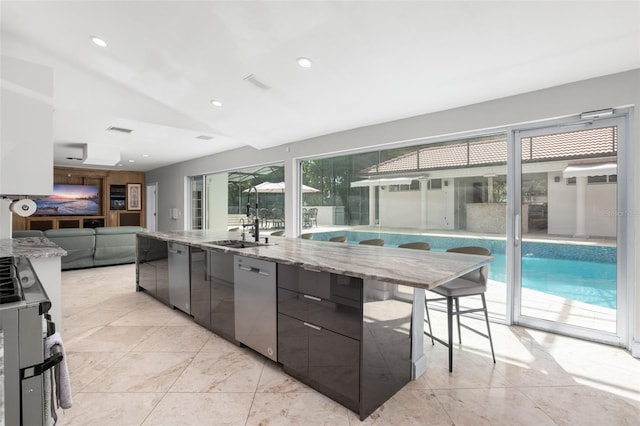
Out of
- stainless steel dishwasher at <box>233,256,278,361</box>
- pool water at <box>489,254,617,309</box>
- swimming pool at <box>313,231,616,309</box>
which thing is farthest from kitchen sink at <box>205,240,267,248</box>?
pool water at <box>489,254,617,309</box>

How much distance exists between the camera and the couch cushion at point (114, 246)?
6.21 m

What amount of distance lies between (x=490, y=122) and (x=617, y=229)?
1.53m

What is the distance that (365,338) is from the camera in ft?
5.71

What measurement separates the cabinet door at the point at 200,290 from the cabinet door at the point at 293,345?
111cm

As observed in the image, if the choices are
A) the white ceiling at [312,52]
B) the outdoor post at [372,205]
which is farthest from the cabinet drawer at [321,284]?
the outdoor post at [372,205]

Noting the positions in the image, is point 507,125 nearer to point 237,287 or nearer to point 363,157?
point 363,157

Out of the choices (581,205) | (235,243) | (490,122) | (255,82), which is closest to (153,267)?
(235,243)

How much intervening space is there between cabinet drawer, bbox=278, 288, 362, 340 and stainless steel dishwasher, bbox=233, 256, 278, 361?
0.45 ft

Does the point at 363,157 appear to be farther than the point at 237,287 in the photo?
Yes

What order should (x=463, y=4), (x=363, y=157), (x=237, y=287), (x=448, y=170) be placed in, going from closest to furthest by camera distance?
(x=463, y=4)
(x=237, y=287)
(x=448, y=170)
(x=363, y=157)

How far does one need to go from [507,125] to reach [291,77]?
235cm

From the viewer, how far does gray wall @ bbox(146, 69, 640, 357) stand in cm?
268

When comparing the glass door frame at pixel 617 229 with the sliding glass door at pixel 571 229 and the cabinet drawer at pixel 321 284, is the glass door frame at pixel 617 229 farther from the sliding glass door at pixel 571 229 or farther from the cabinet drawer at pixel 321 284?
the cabinet drawer at pixel 321 284

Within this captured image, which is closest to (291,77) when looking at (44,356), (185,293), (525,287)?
(185,293)
